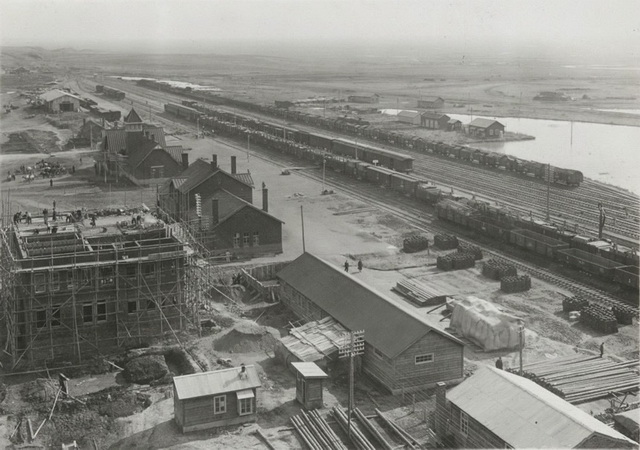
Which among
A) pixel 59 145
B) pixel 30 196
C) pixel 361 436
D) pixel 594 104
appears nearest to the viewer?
→ pixel 361 436

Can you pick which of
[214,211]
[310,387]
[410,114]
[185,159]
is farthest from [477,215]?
[410,114]

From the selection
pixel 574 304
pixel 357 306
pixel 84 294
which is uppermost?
pixel 84 294

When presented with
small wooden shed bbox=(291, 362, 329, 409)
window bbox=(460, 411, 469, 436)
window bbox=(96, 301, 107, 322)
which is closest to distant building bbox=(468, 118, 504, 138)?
window bbox=(96, 301, 107, 322)

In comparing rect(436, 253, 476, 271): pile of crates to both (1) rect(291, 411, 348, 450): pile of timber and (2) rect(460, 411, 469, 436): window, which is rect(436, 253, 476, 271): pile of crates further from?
(2) rect(460, 411, 469, 436): window

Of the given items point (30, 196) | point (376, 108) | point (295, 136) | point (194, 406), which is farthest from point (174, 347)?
point (376, 108)

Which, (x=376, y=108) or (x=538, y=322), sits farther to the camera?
(x=376, y=108)

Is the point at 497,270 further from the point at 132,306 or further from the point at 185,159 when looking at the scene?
the point at 185,159

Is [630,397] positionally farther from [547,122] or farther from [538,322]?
[547,122]
